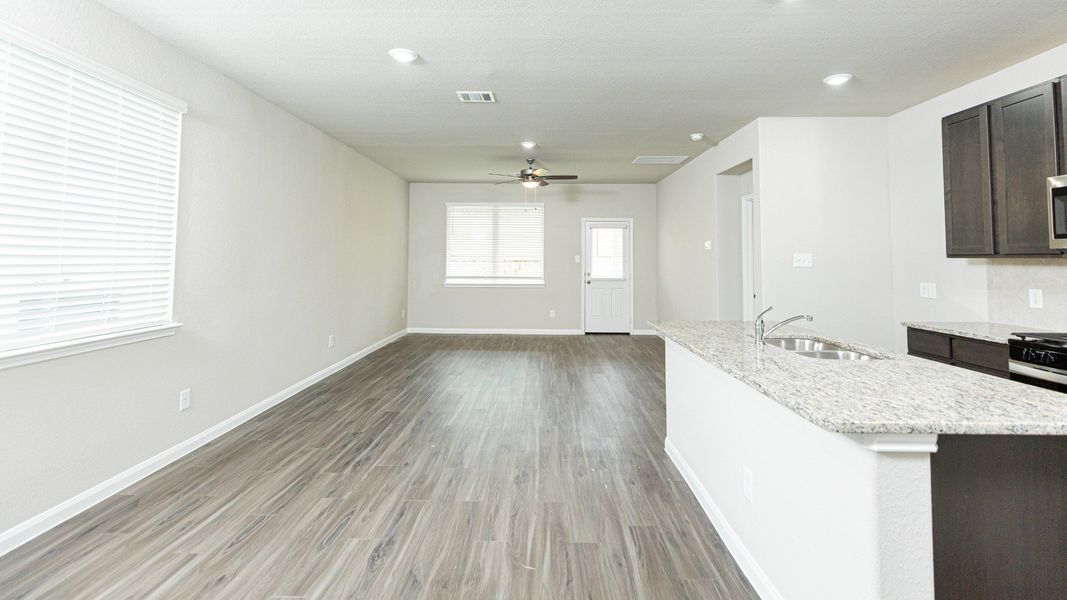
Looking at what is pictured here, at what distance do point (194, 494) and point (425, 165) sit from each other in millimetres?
4980

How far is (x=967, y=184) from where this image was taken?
3.12 metres

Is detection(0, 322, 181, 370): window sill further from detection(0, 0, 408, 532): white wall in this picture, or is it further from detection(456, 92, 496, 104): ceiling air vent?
detection(456, 92, 496, 104): ceiling air vent

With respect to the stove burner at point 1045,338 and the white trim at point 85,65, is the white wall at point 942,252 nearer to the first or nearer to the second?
the stove burner at point 1045,338

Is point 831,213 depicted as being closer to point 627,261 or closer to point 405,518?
point 627,261

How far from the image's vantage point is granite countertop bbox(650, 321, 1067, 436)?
100 centimetres

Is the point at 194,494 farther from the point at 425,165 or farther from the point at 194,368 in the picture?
the point at 425,165

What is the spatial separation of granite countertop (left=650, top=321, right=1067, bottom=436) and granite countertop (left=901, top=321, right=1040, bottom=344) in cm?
142

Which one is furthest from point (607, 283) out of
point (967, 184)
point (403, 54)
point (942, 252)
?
point (403, 54)

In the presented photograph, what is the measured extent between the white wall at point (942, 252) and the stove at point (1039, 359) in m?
0.75

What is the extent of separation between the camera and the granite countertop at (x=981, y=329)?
2.66m

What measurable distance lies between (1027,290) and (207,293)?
18.9ft

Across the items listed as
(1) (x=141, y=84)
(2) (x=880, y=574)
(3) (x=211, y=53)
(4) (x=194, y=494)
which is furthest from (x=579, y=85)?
(4) (x=194, y=494)

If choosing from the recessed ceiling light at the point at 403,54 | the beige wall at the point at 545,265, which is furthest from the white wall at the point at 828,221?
the beige wall at the point at 545,265

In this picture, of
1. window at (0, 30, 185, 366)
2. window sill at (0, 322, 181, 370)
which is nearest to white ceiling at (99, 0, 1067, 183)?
window at (0, 30, 185, 366)
